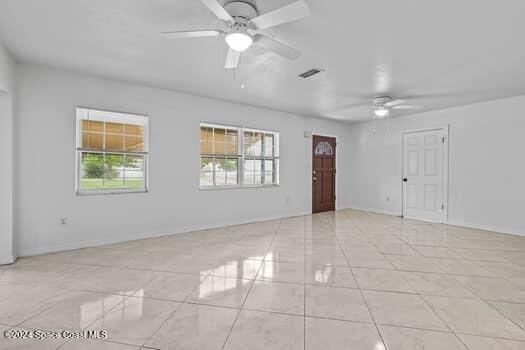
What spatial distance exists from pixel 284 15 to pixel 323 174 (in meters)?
5.29

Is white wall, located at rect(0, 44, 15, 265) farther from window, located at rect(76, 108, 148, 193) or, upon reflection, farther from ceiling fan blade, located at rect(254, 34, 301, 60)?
ceiling fan blade, located at rect(254, 34, 301, 60)

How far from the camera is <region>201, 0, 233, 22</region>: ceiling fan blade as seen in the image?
1722mm

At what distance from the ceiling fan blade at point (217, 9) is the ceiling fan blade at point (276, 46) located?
0.38 m

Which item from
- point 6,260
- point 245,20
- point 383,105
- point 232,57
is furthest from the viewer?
point 383,105

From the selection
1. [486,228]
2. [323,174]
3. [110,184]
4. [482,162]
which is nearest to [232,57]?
[110,184]

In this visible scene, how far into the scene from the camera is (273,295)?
7.36ft

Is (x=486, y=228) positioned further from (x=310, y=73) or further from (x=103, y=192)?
(x=103, y=192)

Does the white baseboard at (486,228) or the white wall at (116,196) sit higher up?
the white wall at (116,196)

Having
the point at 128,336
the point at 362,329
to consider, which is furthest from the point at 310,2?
the point at 128,336

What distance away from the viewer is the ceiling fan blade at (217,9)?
5.65 ft

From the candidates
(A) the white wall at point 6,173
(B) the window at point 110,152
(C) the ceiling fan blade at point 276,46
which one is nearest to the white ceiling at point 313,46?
(C) the ceiling fan blade at point 276,46

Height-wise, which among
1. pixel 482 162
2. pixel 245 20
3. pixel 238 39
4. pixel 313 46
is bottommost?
pixel 482 162

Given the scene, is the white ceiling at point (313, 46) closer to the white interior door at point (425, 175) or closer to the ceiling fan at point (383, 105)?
the ceiling fan at point (383, 105)

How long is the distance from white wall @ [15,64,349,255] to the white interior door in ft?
9.84
